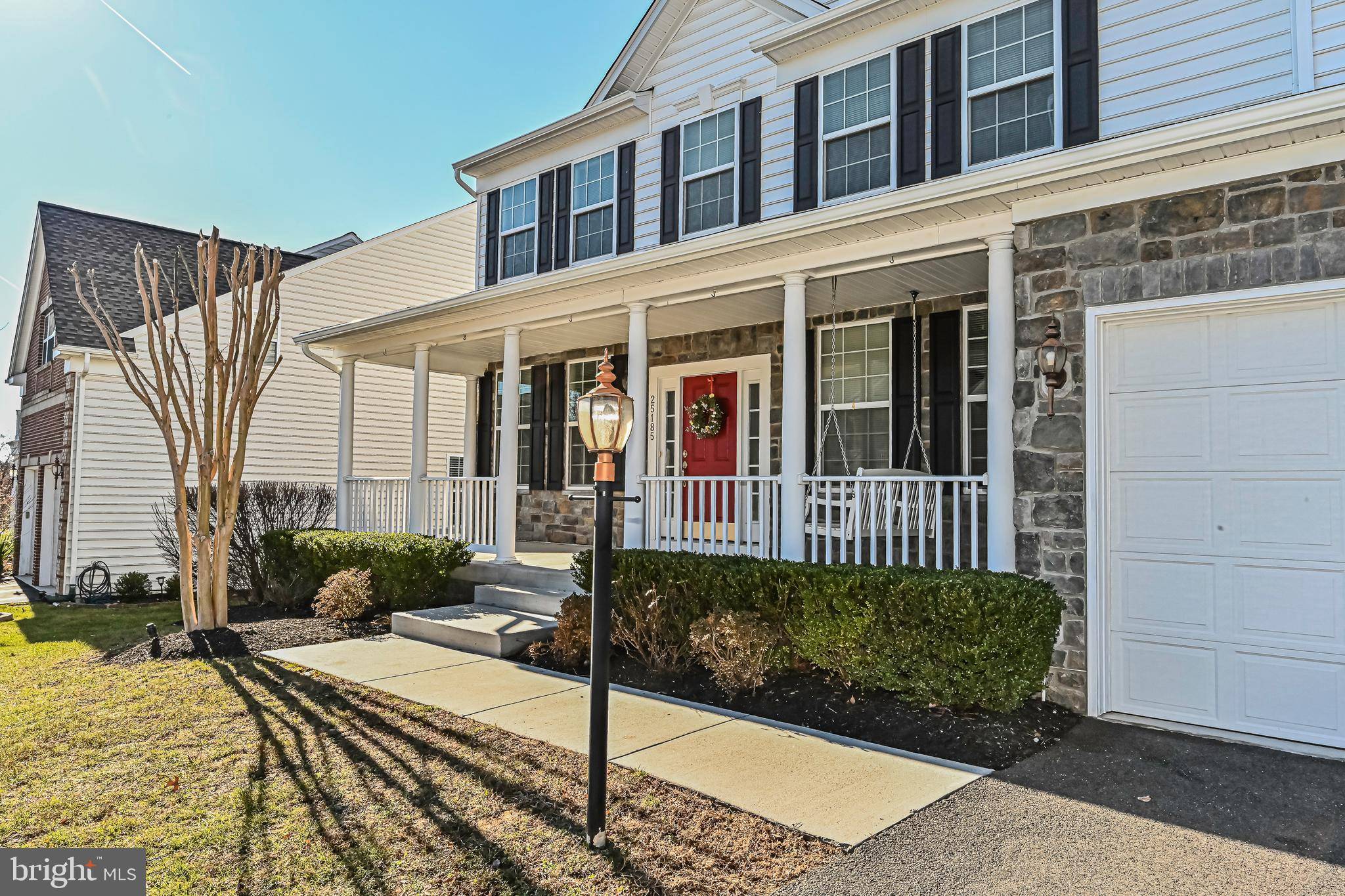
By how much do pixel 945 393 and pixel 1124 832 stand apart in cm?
431

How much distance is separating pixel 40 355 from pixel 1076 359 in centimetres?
1670

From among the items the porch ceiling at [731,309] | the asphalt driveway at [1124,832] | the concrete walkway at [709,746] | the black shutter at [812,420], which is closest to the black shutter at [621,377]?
the porch ceiling at [731,309]

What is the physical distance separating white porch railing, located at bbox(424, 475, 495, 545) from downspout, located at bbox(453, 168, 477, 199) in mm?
4381

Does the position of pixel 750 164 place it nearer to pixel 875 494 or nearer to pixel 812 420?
pixel 812 420

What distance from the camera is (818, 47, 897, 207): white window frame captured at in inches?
280

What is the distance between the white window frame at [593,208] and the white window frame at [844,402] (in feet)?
9.43

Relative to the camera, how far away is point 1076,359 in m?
4.78

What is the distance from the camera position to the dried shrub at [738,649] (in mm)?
5121

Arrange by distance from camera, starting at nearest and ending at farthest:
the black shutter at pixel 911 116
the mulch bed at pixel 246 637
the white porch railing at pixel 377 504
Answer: the mulch bed at pixel 246 637
the black shutter at pixel 911 116
the white porch railing at pixel 377 504

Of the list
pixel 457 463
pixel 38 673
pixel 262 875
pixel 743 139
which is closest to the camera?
pixel 262 875

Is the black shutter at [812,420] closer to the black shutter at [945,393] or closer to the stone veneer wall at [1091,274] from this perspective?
the black shutter at [945,393]

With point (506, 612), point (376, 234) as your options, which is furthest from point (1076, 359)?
point (376, 234)

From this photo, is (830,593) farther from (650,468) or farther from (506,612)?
(650,468)

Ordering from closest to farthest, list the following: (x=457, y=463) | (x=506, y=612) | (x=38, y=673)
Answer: (x=38, y=673) → (x=506, y=612) → (x=457, y=463)
